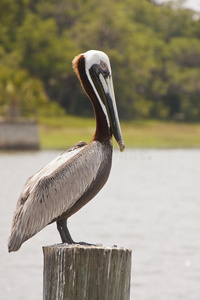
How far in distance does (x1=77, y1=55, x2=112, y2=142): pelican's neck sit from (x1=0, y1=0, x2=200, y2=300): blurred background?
3.67 m

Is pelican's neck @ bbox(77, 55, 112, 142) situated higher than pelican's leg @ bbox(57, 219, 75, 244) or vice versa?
pelican's neck @ bbox(77, 55, 112, 142)

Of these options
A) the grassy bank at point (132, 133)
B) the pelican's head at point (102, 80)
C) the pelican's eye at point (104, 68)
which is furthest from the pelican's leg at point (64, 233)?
the grassy bank at point (132, 133)

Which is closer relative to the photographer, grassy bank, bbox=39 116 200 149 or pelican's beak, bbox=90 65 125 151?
pelican's beak, bbox=90 65 125 151

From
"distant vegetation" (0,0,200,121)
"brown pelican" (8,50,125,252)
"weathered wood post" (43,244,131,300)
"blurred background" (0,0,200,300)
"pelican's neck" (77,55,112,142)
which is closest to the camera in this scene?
"weathered wood post" (43,244,131,300)

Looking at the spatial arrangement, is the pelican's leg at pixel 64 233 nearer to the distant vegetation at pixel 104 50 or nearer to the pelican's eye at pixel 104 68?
the pelican's eye at pixel 104 68

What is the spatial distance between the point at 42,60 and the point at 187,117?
38.5 ft

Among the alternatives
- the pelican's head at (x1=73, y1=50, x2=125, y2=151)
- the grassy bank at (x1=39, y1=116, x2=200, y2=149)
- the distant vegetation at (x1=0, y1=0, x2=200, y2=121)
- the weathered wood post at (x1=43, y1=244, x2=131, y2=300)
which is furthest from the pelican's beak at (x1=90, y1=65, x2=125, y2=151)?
the distant vegetation at (x1=0, y1=0, x2=200, y2=121)

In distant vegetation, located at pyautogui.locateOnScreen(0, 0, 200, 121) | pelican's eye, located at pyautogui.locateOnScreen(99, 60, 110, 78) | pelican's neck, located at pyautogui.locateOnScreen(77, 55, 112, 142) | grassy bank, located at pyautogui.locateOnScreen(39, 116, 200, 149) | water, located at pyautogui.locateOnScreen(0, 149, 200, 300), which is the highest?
distant vegetation, located at pyautogui.locateOnScreen(0, 0, 200, 121)

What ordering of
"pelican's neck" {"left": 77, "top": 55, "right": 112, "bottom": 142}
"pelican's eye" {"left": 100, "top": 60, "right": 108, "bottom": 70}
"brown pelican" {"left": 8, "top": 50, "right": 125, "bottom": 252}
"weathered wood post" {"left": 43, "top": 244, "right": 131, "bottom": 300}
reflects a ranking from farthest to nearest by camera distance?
"pelican's eye" {"left": 100, "top": 60, "right": 108, "bottom": 70} → "pelican's neck" {"left": 77, "top": 55, "right": 112, "bottom": 142} → "brown pelican" {"left": 8, "top": 50, "right": 125, "bottom": 252} → "weathered wood post" {"left": 43, "top": 244, "right": 131, "bottom": 300}

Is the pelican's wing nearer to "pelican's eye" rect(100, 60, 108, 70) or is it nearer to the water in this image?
"pelican's eye" rect(100, 60, 108, 70)

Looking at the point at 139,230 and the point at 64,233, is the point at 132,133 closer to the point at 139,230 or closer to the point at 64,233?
the point at 139,230

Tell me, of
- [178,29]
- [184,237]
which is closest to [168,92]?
[178,29]

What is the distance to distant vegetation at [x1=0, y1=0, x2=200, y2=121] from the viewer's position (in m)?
46.2

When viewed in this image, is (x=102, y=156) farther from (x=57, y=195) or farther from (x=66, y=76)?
Result: (x=66, y=76)
